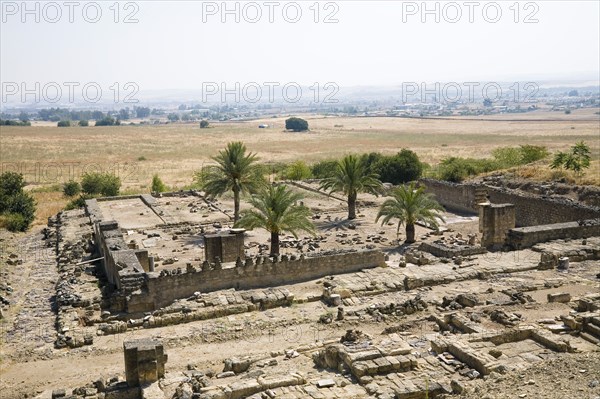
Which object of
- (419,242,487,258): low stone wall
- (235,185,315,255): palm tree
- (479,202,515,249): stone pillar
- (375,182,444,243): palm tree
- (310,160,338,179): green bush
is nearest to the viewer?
(419,242,487,258): low stone wall

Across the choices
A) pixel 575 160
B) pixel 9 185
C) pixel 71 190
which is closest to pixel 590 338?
pixel 575 160

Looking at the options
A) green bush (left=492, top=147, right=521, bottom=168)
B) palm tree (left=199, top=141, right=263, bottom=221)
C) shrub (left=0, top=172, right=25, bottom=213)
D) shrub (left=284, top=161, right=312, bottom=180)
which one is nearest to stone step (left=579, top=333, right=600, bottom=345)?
palm tree (left=199, top=141, right=263, bottom=221)

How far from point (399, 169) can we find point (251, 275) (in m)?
23.3

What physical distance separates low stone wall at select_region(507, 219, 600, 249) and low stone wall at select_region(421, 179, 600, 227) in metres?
2.69

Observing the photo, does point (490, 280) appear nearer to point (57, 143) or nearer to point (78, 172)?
point (78, 172)

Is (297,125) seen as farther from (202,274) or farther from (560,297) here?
(560,297)

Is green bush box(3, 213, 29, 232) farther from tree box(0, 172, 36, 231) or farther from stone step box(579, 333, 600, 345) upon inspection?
stone step box(579, 333, 600, 345)

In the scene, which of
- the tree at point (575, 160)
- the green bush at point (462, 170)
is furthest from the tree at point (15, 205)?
the tree at point (575, 160)

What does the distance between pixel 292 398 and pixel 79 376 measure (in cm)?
515

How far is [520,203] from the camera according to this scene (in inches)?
1155

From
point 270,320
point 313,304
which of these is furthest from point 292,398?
point 313,304

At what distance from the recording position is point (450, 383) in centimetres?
1095

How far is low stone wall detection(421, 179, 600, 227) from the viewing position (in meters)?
26.1

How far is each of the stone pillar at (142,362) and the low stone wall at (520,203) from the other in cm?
1936
